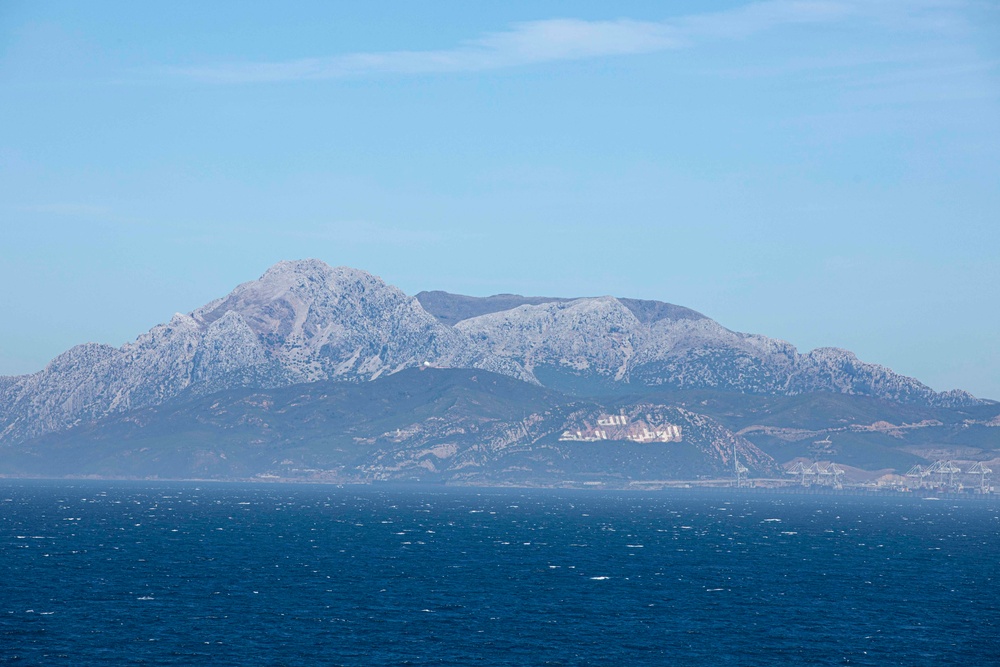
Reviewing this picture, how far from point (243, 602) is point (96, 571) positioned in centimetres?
4013

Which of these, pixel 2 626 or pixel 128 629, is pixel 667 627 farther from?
pixel 2 626

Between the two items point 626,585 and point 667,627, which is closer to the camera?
point 667,627

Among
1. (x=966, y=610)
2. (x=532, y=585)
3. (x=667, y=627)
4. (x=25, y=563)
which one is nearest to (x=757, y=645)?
(x=667, y=627)

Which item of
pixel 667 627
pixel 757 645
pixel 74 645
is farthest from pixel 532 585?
pixel 74 645

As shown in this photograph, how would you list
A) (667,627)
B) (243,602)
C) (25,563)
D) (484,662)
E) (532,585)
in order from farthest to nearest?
(25,563), (532,585), (243,602), (667,627), (484,662)

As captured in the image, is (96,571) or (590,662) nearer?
(590,662)

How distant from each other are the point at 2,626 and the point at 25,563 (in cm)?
6510

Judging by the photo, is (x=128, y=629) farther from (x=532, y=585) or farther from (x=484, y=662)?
(x=532, y=585)

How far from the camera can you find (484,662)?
120m

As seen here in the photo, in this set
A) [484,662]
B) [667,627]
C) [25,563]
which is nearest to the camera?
[484,662]

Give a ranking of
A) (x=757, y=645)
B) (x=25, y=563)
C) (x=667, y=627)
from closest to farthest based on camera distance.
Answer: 1. (x=757, y=645)
2. (x=667, y=627)
3. (x=25, y=563)

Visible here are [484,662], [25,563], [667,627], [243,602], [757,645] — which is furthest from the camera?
[25,563]

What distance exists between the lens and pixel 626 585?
18150 cm

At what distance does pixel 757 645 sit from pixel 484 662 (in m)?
29.7
